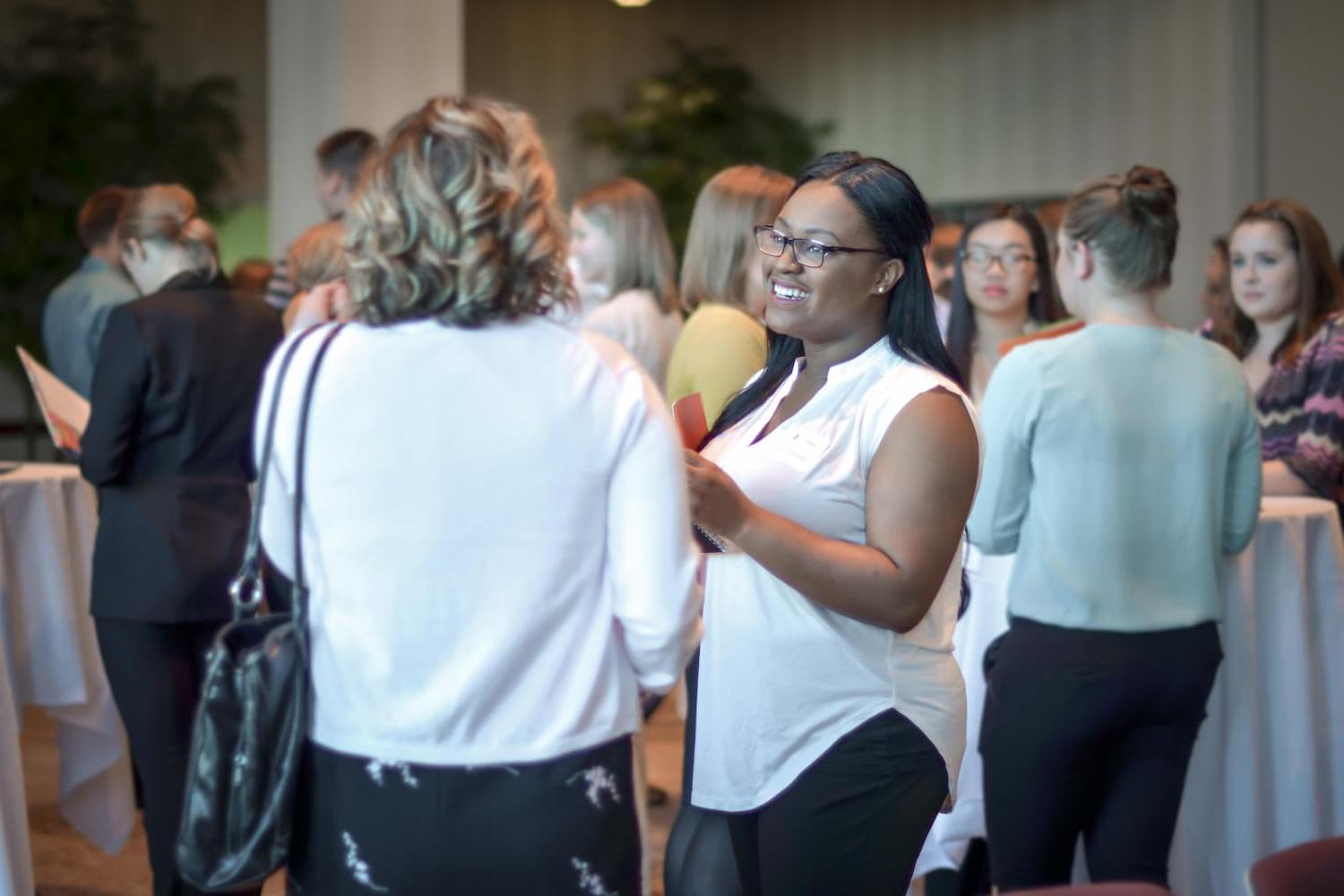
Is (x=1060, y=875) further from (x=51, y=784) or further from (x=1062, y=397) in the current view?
(x=51, y=784)

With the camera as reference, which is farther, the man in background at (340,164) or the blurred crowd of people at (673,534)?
the man in background at (340,164)

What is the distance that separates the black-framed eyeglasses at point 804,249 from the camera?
1.97 meters

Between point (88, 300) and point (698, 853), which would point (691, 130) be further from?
point (698, 853)

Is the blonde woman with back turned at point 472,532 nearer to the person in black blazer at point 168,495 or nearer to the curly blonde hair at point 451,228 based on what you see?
the curly blonde hair at point 451,228

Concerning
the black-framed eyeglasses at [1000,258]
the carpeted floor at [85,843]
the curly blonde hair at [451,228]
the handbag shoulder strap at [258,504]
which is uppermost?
the black-framed eyeglasses at [1000,258]

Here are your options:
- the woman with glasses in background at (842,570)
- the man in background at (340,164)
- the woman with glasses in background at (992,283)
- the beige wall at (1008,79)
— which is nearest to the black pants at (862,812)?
the woman with glasses in background at (842,570)

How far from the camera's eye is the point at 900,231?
199 centimetres

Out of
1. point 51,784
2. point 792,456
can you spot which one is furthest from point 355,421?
point 51,784

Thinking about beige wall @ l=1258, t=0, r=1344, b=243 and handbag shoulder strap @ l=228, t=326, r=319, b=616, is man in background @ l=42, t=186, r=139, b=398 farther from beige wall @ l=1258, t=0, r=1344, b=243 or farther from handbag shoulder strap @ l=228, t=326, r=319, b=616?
beige wall @ l=1258, t=0, r=1344, b=243

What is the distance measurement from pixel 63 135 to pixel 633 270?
5415 millimetres

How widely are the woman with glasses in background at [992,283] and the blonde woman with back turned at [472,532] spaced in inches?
89.4

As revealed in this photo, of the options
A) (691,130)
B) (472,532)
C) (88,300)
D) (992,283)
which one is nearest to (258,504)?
(472,532)

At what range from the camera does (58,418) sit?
3.49 meters

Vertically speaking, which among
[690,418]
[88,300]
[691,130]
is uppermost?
[691,130]
